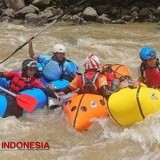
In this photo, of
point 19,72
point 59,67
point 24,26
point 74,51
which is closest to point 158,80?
point 59,67

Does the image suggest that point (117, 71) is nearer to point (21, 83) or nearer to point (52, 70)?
point (52, 70)

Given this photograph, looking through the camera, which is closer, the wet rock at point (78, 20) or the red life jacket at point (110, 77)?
the red life jacket at point (110, 77)

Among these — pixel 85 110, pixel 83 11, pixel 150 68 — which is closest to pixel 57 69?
pixel 85 110

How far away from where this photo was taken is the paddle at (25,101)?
6023 millimetres

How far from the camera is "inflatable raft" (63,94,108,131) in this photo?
5562 millimetres

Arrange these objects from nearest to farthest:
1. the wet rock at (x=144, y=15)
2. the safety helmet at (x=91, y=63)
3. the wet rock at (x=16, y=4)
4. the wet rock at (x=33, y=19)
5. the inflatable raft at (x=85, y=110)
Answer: the inflatable raft at (x=85, y=110)
the safety helmet at (x=91, y=63)
the wet rock at (x=33, y=19)
the wet rock at (x=144, y=15)
the wet rock at (x=16, y=4)

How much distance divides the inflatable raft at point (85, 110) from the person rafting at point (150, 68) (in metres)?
0.83

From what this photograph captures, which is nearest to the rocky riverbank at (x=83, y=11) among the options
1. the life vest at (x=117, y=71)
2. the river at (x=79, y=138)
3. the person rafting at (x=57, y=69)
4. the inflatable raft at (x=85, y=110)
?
the river at (x=79, y=138)

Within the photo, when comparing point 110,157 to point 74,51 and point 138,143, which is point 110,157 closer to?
point 138,143

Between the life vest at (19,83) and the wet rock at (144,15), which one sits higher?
the life vest at (19,83)

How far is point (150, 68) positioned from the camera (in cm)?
615

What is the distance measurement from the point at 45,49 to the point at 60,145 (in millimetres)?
5591

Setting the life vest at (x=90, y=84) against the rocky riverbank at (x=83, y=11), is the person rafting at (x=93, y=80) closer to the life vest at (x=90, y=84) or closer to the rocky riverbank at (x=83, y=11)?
the life vest at (x=90, y=84)

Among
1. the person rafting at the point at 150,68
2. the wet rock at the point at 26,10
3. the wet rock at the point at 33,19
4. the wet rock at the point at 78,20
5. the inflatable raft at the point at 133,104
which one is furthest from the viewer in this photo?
the wet rock at the point at 26,10
